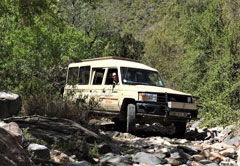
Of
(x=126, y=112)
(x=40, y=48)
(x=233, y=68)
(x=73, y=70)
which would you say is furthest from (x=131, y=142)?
(x=40, y=48)

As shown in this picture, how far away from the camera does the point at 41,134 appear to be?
6.28 meters

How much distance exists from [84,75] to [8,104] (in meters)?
3.76

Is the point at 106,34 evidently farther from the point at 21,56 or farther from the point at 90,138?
the point at 90,138

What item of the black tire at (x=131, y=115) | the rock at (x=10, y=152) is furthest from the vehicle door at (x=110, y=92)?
the rock at (x=10, y=152)

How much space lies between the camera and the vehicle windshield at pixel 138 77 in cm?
1020

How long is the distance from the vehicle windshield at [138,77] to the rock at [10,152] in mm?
5984

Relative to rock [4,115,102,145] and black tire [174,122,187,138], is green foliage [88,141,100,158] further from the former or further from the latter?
black tire [174,122,187,138]

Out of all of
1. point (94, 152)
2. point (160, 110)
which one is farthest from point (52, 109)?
point (160, 110)

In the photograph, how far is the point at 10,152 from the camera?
4.09m

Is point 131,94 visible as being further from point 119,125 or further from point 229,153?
point 229,153

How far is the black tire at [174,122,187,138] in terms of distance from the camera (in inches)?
396

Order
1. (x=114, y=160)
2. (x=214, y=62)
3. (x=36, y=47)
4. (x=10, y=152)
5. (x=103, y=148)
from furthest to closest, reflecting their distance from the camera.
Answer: (x=36, y=47) < (x=214, y=62) < (x=103, y=148) < (x=114, y=160) < (x=10, y=152)

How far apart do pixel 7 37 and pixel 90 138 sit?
35.6 feet

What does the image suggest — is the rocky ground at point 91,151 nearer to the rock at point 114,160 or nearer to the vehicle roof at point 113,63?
the rock at point 114,160
